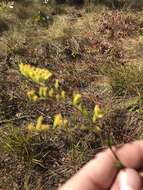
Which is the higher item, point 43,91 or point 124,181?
point 43,91

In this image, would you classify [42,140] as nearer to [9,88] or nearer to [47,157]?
[47,157]

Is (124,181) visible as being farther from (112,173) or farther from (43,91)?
(43,91)

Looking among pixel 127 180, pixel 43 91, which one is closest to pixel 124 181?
pixel 127 180

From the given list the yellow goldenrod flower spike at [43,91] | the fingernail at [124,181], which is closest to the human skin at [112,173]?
the fingernail at [124,181]

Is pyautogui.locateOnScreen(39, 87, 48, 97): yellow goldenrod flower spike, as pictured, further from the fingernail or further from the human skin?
the fingernail

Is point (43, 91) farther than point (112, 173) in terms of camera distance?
No

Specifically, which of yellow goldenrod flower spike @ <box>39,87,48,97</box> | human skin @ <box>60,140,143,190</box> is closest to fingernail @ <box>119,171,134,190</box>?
human skin @ <box>60,140,143,190</box>

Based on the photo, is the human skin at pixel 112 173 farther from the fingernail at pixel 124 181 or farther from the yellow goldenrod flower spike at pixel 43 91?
the yellow goldenrod flower spike at pixel 43 91
